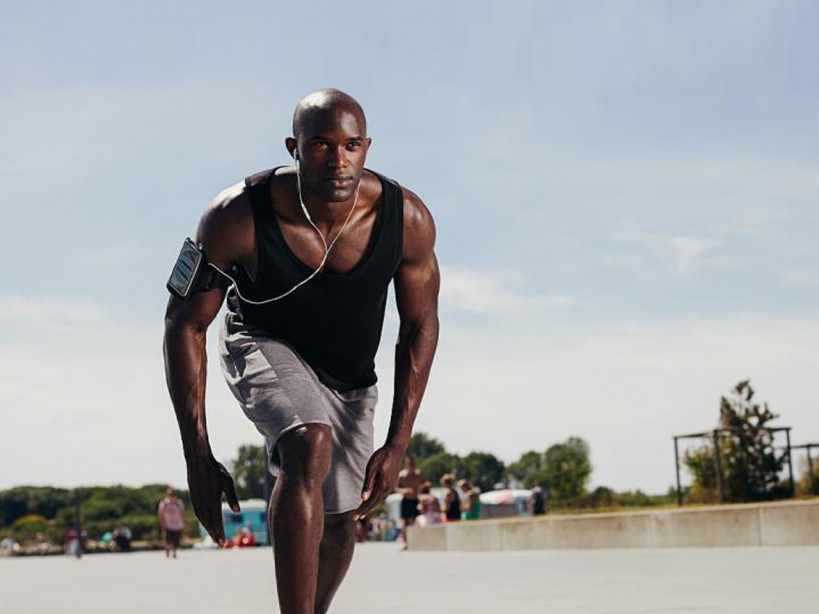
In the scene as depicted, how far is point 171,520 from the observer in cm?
2652

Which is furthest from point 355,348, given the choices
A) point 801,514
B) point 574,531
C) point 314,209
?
point 574,531

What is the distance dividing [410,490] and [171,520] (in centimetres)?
492

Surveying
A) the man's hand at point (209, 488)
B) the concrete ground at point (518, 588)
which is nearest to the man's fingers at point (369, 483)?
the man's hand at point (209, 488)

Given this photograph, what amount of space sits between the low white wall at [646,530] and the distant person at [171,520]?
4.70 metres

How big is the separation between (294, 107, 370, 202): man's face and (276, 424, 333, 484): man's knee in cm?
70

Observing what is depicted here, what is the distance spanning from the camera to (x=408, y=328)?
191 inches

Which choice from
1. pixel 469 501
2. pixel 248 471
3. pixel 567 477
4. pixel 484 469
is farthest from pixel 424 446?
pixel 469 501

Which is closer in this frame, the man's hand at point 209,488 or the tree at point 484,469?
the man's hand at point 209,488

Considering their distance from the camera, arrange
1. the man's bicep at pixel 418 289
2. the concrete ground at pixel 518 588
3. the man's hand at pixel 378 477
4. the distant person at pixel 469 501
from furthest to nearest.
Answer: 1. the distant person at pixel 469 501
2. the concrete ground at pixel 518 588
3. the man's bicep at pixel 418 289
4. the man's hand at pixel 378 477

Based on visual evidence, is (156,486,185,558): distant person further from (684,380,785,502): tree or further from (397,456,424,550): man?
(684,380,785,502): tree

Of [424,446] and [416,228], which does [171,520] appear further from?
[424,446]

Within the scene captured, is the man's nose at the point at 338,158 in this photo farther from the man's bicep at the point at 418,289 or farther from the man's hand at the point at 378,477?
the man's hand at the point at 378,477

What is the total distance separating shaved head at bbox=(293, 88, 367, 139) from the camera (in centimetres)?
421

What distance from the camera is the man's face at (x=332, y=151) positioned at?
13.7ft
